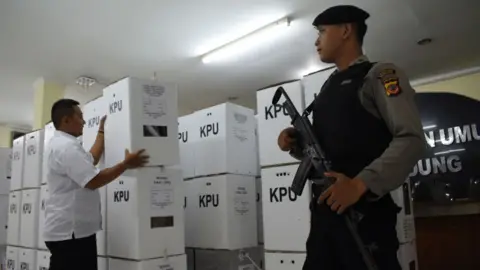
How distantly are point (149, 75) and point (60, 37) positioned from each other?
4.28 feet

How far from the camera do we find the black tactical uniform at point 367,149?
105 cm

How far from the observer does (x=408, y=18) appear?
3.63m

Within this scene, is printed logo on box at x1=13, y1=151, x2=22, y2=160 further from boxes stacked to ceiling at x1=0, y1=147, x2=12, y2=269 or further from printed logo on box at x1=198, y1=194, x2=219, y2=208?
printed logo on box at x1=198, y1=194, x2=219, y2=208

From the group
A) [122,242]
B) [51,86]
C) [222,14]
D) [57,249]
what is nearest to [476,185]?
[222,14]

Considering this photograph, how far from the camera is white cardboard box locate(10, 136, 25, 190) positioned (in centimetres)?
344

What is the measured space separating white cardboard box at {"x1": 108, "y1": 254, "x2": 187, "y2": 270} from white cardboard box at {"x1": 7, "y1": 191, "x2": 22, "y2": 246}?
1605 millimetres

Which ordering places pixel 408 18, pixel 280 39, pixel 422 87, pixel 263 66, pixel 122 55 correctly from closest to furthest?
pixel 408 18 → pixel 280 39 → pixel 122 55 → pixel 263 66 → pixel 422 87

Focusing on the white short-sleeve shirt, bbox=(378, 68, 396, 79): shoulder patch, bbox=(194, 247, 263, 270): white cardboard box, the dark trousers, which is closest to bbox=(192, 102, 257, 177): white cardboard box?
bbox=(194, 247, 263, 270): white cardboard box

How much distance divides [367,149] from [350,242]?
27 centimetres

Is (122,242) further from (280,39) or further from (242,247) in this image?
(280,39)

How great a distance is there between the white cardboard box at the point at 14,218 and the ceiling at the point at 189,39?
4.64ft

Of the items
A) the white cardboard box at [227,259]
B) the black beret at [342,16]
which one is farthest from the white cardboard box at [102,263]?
the black beret at [342,16]

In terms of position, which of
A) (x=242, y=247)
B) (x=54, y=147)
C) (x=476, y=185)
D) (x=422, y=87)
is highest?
(x=422, y=87)

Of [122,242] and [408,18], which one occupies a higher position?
[408,18]
